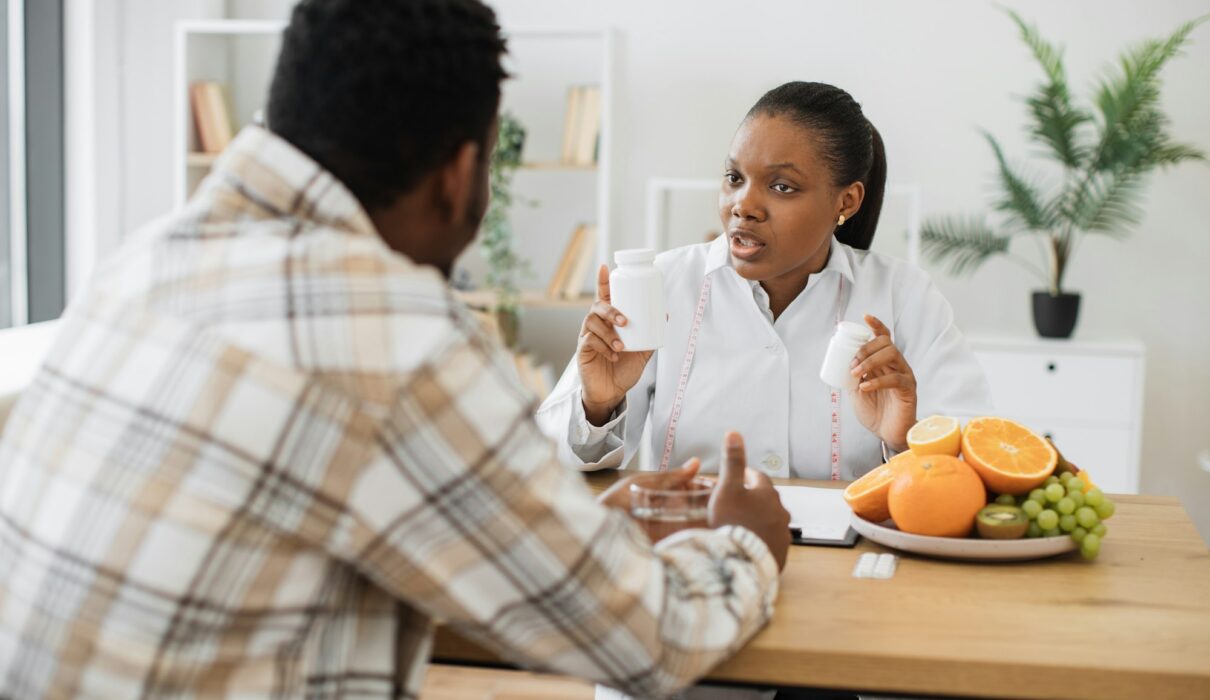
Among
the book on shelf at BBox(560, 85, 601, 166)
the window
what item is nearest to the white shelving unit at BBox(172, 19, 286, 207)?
the window

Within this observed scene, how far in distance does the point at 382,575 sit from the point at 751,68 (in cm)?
349

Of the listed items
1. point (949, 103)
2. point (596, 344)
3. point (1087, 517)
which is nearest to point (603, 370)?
point (596, 344)

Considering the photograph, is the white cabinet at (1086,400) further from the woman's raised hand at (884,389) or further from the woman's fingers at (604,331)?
the woman's fingers at (604,331)

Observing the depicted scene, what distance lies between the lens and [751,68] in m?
4.15

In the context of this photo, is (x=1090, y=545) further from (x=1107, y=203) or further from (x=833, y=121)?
(x=1107, y=203)

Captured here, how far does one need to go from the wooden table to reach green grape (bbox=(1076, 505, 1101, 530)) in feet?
0.17

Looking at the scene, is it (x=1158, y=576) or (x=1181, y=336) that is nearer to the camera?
(x=1158, y=576)

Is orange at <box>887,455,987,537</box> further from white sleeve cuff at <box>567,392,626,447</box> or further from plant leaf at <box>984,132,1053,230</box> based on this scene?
plant leaf at <box>984,132,1053,230</box>

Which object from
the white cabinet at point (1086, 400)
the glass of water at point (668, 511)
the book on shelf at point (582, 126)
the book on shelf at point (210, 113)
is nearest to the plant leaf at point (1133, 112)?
the white cabinet at point (1086, 400)

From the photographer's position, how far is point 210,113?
13.1ft

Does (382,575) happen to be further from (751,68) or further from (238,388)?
(751,68)

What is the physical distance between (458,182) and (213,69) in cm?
346

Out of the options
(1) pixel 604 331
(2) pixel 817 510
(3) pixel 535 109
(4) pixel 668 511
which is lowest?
(2) pixel 817 510

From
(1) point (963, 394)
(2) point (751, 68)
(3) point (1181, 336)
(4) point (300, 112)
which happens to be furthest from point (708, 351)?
(3) point (1181, 336)
